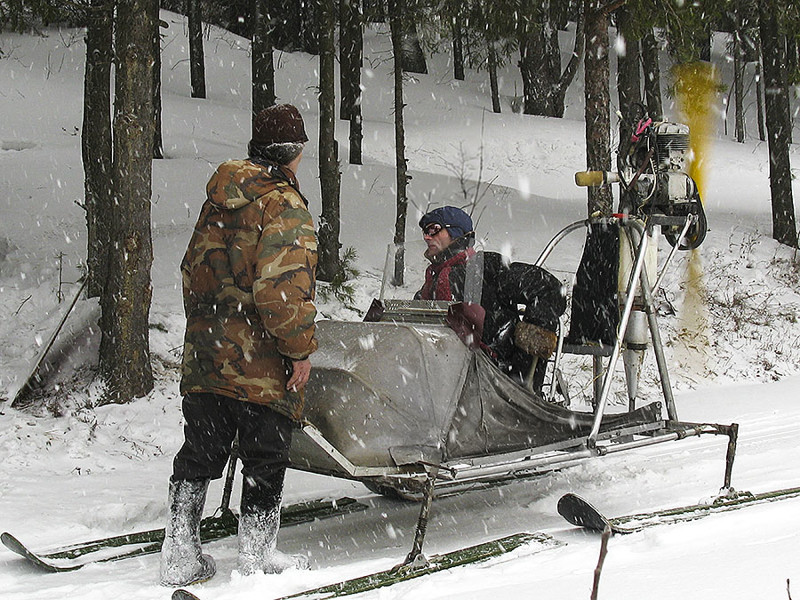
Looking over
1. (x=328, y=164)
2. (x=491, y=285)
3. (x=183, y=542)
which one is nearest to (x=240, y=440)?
(x=183, y=542)

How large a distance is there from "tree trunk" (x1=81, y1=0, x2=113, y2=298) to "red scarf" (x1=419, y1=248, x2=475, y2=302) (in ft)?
13.8

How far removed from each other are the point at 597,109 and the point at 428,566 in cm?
682

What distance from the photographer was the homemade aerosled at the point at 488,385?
4012 millimetres

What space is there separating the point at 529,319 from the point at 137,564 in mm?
2397

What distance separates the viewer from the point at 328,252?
1009cm

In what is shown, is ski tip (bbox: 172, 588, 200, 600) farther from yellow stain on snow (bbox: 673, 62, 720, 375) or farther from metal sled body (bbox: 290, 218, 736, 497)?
yellow stain on snow (bbox: 673, 62, 720, 375)

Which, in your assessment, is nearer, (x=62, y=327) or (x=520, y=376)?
(x=520, y=376)

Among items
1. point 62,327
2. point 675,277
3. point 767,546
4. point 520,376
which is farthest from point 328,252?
point 767,546

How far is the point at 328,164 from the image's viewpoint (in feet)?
34.0

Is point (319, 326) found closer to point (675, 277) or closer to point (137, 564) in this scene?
point (137, 564)

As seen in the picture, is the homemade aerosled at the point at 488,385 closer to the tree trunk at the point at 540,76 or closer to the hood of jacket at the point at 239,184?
the hood of jacket at the point at 239,184

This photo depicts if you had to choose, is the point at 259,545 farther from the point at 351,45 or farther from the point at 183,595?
the point at 351,45

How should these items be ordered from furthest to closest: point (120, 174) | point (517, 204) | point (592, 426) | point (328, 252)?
point (517, 204), point (328, 252), point (120, 174), point (592, 426)

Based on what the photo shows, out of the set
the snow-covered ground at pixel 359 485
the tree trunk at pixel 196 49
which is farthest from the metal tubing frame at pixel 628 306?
the tree trunk at pixel 196 49
